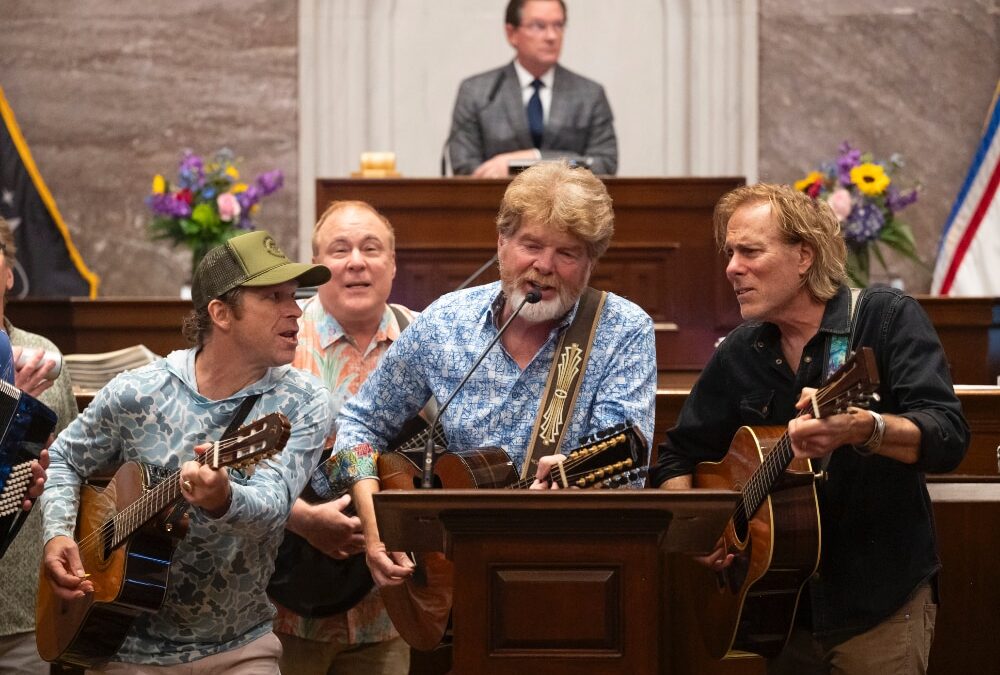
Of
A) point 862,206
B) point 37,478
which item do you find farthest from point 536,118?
point 37,478

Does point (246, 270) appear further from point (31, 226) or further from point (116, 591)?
point (31, 226)

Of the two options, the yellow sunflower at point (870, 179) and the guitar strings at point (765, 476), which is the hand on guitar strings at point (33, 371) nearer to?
the guitar strings at point (765, 476)

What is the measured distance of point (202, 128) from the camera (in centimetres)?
957

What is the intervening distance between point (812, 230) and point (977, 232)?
5.27 m

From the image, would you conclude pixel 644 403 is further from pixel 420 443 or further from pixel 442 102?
pixel 442 102

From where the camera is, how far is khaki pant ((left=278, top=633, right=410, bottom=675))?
13.9 ft

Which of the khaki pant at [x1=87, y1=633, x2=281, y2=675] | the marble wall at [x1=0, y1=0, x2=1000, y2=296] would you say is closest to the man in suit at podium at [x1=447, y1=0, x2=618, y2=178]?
the marble wall at [x1=0, y1=0, x2=1000, y2=296]

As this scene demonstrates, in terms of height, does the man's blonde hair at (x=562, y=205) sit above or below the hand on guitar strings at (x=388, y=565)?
above

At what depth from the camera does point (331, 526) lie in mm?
4000

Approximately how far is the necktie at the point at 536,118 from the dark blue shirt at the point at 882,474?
15.2 feet

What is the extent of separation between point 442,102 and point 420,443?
598 cm

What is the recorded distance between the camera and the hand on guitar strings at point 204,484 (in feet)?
10.7

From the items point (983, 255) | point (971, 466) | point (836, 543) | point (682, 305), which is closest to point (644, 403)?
point (836, 543)

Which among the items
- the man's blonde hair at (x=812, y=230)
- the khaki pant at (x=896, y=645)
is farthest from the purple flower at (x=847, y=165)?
the khaki pant at (x=896, y=645)
